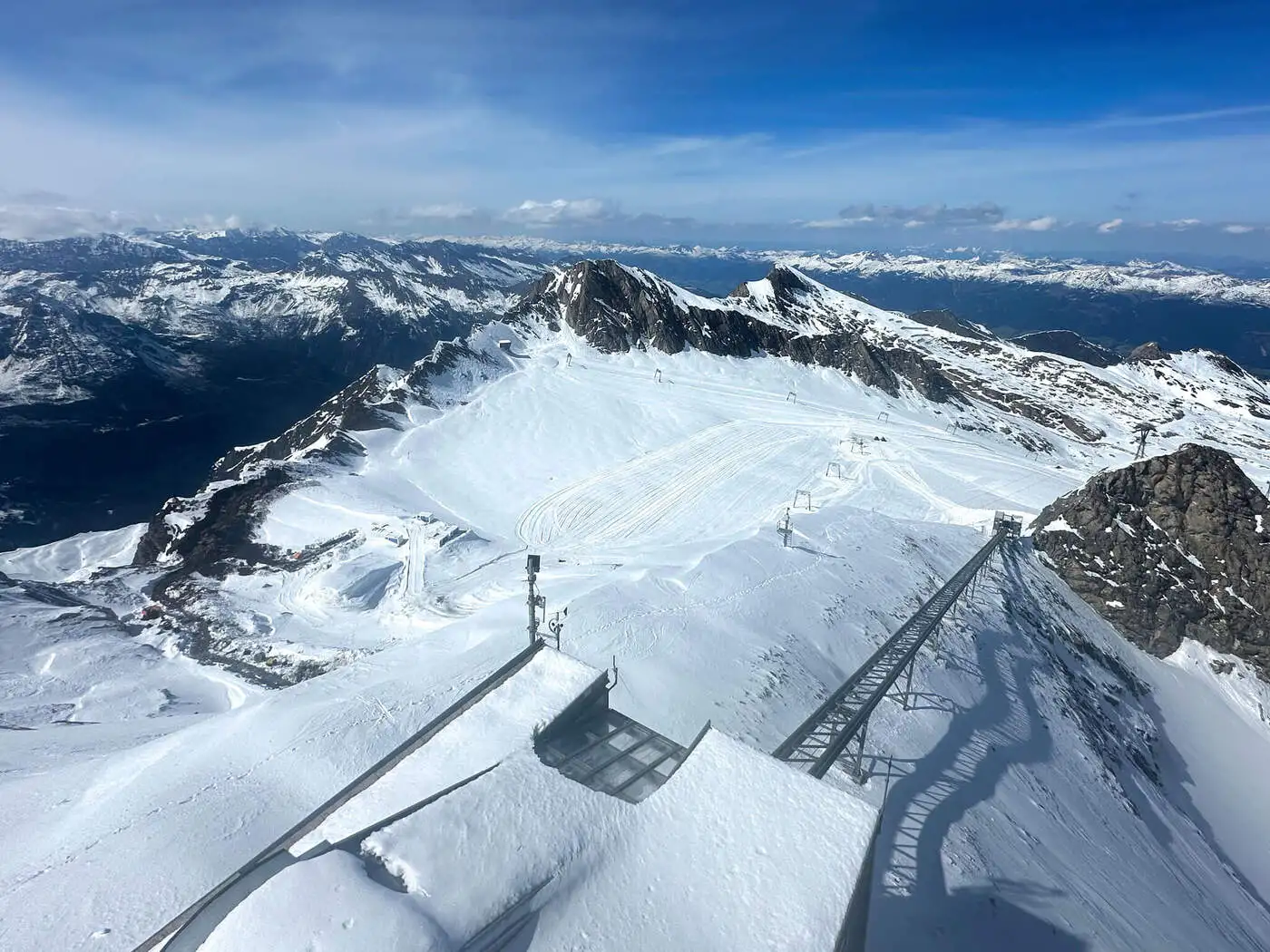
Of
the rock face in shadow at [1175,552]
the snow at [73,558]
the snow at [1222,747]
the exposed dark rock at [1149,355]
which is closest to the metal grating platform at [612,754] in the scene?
the snow at [1222,747]

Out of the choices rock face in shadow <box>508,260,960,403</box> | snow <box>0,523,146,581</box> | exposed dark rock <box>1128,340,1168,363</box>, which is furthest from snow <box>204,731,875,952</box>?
exposed dark rock <box>1128,340,1168,363</box>

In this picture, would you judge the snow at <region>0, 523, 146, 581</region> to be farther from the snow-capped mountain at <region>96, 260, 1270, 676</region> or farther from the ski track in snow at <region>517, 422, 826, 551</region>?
the ski track in snow at <region>517, 422, 826, 551</region>

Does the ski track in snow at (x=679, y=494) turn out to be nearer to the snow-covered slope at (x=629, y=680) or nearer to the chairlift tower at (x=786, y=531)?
the snow-covered slope at (x=629, y=680)

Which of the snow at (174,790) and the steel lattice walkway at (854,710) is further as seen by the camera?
the steel lattice walkway at (854,710)

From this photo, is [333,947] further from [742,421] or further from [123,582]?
[742,421]

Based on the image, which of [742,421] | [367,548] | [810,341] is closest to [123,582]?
[367,548]

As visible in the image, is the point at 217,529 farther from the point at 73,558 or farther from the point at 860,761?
the point at 860,761

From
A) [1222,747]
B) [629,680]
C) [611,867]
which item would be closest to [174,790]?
[629,680]

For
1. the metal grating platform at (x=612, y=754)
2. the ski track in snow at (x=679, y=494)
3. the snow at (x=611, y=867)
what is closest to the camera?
the snow at (x=611, y=867)
